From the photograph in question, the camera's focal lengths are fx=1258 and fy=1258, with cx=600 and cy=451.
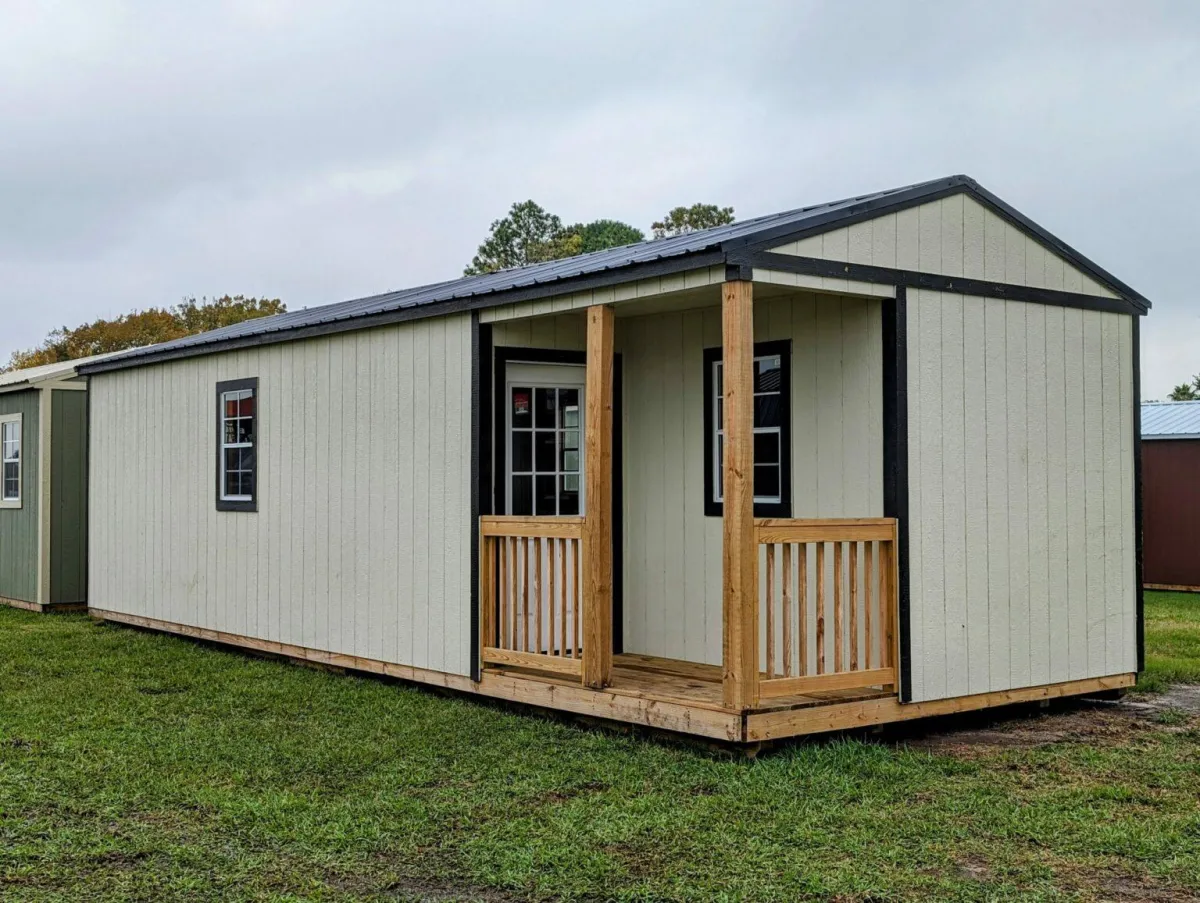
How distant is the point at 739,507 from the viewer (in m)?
5.98

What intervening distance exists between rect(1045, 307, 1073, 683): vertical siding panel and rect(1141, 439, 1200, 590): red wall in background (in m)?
10.2

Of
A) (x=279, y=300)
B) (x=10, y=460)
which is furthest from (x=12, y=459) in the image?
(x=279, y=300)

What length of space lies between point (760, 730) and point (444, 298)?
3563 mm

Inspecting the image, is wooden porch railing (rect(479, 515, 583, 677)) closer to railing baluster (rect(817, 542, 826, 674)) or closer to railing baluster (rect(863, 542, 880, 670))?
railing baluster (rect(817, 542, 826, 674))

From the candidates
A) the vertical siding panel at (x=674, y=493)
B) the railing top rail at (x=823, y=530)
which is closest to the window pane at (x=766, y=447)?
the vertical siding panel at (x=674, y=493)

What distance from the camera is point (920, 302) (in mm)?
6855

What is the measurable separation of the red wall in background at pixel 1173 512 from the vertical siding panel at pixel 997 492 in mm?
10747

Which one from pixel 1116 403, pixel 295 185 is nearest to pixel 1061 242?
pixel 1116 403

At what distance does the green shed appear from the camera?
1333cm

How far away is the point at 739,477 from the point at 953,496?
1634 mm

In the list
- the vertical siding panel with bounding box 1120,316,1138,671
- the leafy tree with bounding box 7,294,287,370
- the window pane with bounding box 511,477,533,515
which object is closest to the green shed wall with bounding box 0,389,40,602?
the window pane with bounding box 511,477,533,515

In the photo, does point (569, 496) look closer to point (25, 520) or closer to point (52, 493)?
point (52, 493)

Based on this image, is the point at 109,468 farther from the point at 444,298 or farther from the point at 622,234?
the point at 622,234

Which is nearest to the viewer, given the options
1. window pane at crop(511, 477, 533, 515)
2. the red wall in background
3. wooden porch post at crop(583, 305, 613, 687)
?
wooden porch post at crop(583, 305, 613, 687)
